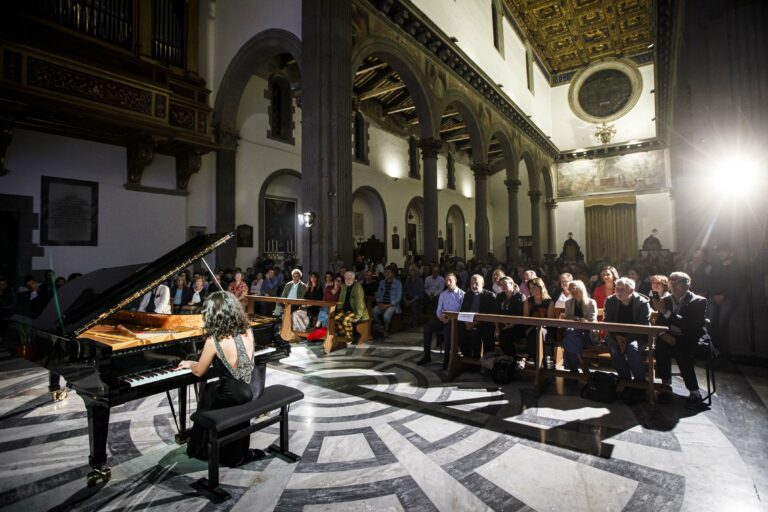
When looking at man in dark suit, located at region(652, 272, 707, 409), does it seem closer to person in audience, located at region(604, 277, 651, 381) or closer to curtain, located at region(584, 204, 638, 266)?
person in audience, located at region(604, 277, 651, 381)

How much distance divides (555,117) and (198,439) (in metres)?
25.5

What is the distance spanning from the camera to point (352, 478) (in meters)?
2.56

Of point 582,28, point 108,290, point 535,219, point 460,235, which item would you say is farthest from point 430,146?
point 582,28

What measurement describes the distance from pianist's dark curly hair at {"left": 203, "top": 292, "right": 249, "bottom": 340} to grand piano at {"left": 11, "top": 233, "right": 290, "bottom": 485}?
343mm

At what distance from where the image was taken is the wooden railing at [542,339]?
3.66 meters

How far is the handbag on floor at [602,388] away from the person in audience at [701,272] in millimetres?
2844

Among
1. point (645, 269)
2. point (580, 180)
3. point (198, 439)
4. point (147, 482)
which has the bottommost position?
point (147, 482)

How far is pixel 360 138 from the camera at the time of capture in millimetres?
15945

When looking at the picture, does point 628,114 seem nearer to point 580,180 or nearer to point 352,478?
point 580,180

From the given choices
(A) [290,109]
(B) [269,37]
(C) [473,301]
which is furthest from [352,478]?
(A) [290,109]

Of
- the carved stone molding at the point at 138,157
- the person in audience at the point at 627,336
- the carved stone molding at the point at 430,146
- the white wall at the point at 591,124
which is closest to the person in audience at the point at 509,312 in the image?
the person in audience at the point at 627,336

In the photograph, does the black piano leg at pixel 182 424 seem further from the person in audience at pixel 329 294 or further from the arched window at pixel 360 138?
the arched window at pixel 360 138

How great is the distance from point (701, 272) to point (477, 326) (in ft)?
12.1

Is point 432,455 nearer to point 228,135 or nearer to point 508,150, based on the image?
point 228,135
